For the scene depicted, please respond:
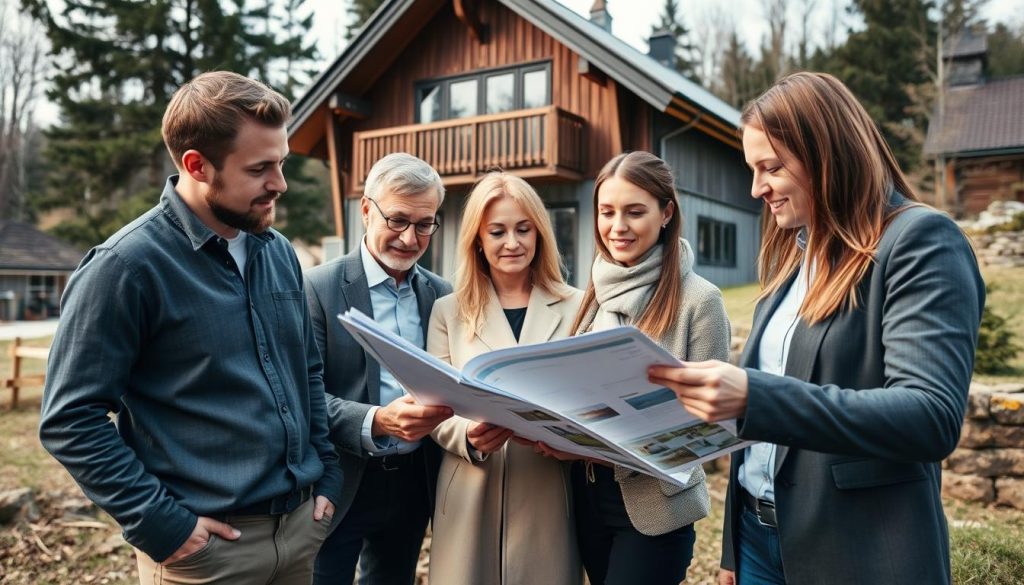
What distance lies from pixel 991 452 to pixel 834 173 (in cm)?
432

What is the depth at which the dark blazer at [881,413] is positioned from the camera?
3.97 ft

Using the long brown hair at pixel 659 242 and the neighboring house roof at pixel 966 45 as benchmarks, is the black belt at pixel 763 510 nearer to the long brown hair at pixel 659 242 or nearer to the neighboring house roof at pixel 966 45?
the long brown hair at pixel 659 242

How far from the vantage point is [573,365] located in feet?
4.33

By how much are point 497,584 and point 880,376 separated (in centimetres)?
140

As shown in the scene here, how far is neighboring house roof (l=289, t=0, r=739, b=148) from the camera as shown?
10.9 metres

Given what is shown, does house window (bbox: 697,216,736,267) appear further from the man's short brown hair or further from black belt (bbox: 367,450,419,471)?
the man's short brown hair

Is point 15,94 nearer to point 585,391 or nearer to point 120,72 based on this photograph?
point 120,72

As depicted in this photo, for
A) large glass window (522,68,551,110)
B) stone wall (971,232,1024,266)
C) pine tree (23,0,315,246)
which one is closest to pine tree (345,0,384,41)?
pine tree (23,0,315,246)

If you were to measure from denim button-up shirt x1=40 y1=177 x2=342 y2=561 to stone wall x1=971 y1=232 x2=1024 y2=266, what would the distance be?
1509cm

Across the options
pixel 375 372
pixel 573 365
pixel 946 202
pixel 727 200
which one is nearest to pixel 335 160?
pixel 727 200

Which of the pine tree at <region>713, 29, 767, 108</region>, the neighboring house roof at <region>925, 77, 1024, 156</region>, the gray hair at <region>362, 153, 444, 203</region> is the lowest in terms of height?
the gray hair at <region>362, 153, 444, 203</region>

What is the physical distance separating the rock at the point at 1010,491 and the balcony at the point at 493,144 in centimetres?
829

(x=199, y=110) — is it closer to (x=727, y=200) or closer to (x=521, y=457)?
(x=521, y=457)

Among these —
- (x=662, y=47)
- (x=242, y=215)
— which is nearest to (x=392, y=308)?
(x=242, y=215)
